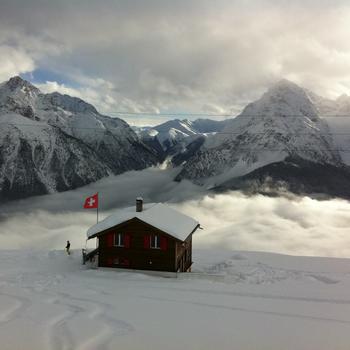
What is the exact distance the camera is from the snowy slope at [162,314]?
13.9 m

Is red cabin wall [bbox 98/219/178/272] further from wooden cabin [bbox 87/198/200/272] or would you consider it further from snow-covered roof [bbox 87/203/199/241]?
snow-covered roof [bbox 87/203/199/241]

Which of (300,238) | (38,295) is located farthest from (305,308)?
(300,238)

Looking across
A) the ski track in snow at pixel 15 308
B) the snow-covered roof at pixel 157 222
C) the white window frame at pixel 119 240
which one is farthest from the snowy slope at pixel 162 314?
the snow-covered roof at pixel 157 222

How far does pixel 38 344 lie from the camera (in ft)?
43.3

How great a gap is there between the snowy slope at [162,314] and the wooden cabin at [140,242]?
3789mm

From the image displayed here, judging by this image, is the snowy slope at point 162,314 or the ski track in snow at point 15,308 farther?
the ski track in snow at point 15,308

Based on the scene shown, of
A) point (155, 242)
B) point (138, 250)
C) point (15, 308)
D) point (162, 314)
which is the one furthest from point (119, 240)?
point (162, 314)

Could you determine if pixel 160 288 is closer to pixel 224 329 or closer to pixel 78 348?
pixel 224 329

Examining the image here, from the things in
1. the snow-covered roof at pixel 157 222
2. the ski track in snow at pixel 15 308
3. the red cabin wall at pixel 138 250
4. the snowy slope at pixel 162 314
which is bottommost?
the snowy slope at pixel 162 314

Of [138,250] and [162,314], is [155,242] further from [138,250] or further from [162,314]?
[162,314]

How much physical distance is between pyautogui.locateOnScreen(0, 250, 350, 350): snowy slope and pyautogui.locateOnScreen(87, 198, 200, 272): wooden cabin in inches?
149

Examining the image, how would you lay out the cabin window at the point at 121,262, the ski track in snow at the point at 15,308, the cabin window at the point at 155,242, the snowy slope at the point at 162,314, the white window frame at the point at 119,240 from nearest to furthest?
the snowy slope at the point at 162,314
the ski track in snow at the point at 15,308
the cabin window at the point at 155,242
the cabin window at the point at 121,262
the white window frame at the point at 119,240

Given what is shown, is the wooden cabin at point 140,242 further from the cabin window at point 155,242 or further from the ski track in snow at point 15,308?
the ski track in snow at point 15,308

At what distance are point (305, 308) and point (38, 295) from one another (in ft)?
47.9
